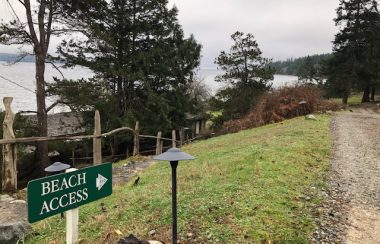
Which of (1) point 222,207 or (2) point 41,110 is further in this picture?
(2) point 41,110

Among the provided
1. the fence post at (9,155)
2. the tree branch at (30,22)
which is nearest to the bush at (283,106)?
the tree branch at (30,22)

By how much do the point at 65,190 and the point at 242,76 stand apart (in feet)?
88.6

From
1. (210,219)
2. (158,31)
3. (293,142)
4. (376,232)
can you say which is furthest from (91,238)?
(158,31)

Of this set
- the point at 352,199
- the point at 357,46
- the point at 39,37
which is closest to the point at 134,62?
the point at 39,37

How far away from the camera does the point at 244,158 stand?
28.8 ft

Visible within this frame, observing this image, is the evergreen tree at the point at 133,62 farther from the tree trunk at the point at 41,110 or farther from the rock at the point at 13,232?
the rock at the point at 13,232

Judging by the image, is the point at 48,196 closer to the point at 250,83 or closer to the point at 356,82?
the point at 250,83

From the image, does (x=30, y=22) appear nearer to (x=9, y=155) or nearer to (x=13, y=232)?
(x=9, y=155)

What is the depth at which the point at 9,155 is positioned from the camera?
8.28 m

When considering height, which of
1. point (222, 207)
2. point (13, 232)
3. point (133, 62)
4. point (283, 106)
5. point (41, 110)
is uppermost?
point (133, 62)

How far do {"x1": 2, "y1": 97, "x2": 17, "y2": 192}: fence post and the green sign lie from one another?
19.8 ft

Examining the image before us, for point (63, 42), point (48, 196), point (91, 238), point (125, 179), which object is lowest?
point (125, 179)

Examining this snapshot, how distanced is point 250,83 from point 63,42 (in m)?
16.3

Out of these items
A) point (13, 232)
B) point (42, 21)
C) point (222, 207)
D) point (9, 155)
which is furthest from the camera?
point (42, 21)
